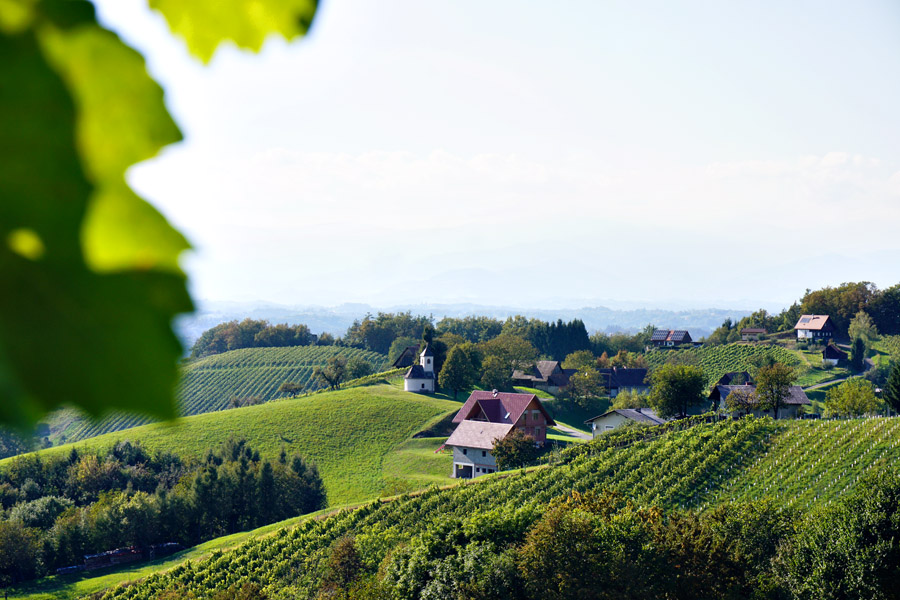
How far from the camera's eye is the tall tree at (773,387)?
138 ft

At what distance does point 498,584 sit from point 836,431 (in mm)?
24651

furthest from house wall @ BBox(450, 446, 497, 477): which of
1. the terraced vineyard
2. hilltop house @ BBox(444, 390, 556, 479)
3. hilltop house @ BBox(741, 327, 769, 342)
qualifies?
hilltop house @ BBox(741, 327, 769, 342)

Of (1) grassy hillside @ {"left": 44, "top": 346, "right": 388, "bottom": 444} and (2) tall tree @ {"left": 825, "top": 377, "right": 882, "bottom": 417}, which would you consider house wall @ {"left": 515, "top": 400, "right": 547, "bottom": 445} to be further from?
(1) grassy hillside @ {"left": 44, "top": 346, "right": 388, "bottom": 444}

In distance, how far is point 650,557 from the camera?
655 inches

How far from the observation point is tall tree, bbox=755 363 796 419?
42.1m

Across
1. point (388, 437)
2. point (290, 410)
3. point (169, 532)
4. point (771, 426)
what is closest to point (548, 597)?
point (771, 426)

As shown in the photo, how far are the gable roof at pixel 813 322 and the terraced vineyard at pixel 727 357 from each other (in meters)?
8.04

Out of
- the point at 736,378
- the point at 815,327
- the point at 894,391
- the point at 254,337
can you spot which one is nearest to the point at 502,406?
the point at 894,391

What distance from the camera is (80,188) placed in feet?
1.12

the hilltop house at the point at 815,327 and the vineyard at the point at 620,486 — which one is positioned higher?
the hilltop house at the point at 815,327

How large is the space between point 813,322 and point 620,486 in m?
67.8

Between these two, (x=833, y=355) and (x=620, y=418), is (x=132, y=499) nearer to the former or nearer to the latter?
(x=620, y=418)

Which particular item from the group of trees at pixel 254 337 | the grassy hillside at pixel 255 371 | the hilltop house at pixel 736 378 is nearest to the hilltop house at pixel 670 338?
Answer: the hilltop house at pixel 736 378

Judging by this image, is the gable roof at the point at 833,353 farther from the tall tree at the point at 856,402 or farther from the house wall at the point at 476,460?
the house wall at the point at 476,460
